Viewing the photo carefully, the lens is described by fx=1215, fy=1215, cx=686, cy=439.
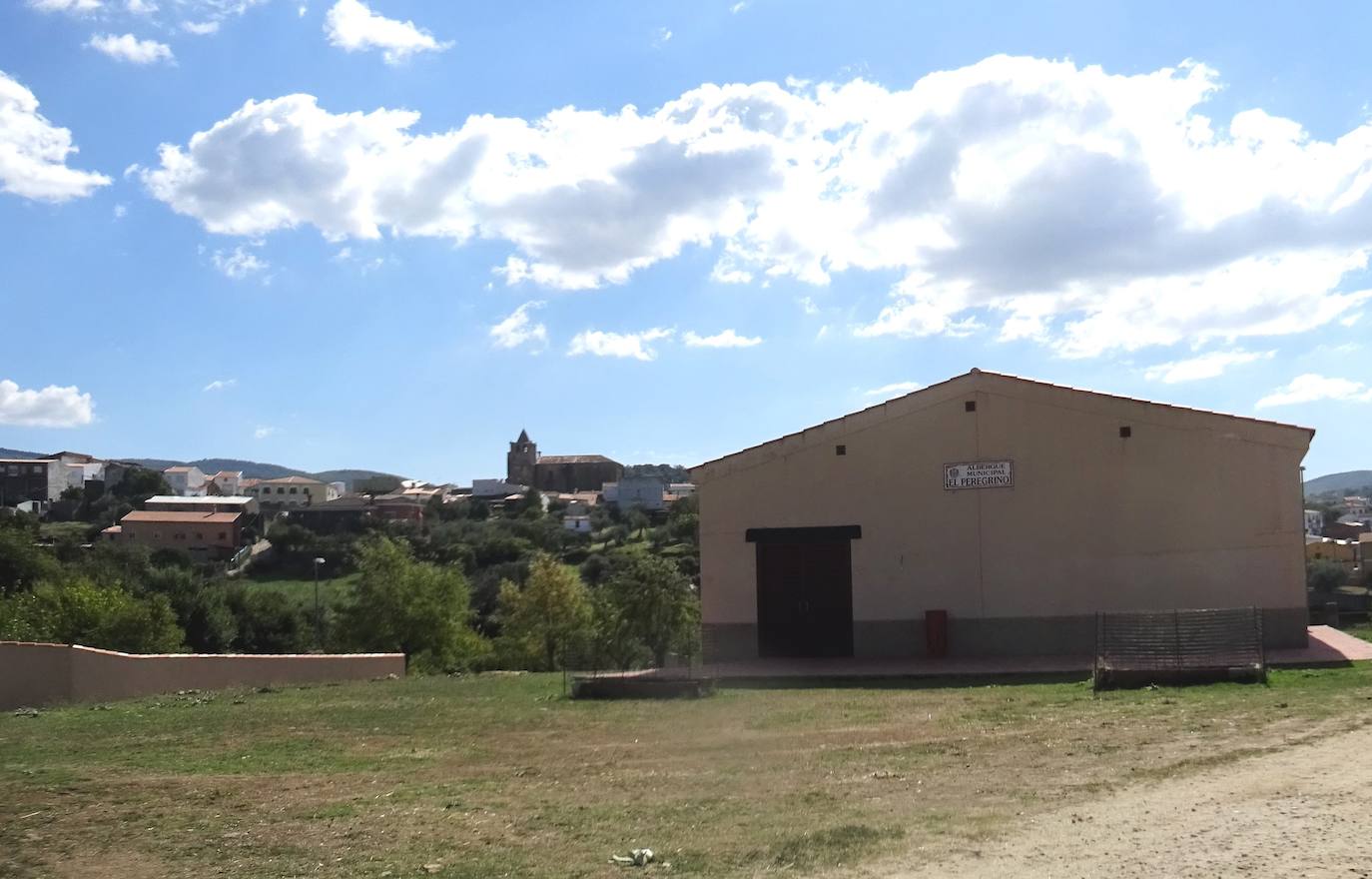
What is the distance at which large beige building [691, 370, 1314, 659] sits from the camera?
21.9 metres

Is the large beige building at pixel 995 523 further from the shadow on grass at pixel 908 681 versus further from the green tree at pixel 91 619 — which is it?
the green tree at pixel 91 619

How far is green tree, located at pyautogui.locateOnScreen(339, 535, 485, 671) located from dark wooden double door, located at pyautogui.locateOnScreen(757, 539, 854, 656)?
22.4 meters

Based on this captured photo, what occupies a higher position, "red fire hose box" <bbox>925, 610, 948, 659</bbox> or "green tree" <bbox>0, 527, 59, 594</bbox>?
"green tree" <bbox>0, 527, 59, 594</bbox>

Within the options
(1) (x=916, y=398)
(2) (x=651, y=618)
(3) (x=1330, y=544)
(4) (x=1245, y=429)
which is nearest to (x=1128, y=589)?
(4) (x=1245, y=429)

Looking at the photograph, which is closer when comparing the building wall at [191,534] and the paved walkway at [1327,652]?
the paved walkway at [1327,652]

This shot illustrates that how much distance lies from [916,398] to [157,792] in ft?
53.1

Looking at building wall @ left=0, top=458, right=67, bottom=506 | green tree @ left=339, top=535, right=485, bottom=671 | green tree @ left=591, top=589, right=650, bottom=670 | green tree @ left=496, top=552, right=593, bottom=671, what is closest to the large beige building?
green tree @ left=591, top=589, right=650, bottom=670

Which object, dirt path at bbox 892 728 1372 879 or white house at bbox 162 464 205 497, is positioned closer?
dirt path at bbox 892 728 1372 879

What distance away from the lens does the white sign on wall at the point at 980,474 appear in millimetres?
22906

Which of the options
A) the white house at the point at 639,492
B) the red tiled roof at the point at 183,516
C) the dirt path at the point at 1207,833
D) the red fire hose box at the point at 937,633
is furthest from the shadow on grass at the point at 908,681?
the white house at the point at 639,492

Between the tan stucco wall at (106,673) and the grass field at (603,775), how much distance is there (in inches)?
195

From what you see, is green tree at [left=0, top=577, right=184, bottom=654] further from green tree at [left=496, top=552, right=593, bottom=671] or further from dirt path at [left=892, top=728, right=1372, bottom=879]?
dirt path at [left=892, top=728, right=1372, bottom=879]

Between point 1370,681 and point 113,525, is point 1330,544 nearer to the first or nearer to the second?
point 1370,681

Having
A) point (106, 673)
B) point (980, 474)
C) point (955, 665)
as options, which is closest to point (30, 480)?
point (106, 673)
